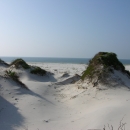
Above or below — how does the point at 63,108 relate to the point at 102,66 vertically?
below

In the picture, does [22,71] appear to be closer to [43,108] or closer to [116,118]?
[43,108]

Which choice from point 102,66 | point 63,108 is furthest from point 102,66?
point 63,108

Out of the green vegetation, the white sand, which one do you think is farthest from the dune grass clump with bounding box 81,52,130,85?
the white sand

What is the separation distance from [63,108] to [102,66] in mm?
3762

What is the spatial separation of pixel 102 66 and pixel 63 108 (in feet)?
12.3

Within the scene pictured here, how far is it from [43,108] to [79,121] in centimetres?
187

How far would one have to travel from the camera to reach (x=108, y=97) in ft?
25.1

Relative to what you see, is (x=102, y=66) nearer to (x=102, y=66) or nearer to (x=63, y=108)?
(x=102, y=66)

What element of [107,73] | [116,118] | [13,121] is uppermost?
[107,73]

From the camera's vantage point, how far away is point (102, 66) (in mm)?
10219

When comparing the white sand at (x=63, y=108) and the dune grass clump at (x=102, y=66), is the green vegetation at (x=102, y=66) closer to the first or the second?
the dune grass clump at (x=102, y=66)

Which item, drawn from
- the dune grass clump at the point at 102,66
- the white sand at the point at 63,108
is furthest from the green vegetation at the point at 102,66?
the white sand at the point at 63,108

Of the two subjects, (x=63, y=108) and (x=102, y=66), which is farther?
(x=102, y=66)

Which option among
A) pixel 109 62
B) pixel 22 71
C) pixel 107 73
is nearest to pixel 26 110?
pixel 107 73
